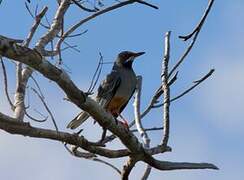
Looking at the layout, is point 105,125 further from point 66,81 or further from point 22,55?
point 22,55

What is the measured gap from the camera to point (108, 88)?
9711 mm

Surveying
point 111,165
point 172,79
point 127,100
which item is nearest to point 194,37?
point 172,79

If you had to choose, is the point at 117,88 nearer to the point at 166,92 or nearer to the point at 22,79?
the point at 22,79

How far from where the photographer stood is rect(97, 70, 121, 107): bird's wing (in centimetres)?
948

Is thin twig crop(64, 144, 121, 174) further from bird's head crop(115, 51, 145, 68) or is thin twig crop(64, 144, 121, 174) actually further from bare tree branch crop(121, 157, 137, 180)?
bird's head crop(115, 51, 145, 68)

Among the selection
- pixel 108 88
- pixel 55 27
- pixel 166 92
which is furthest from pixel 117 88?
pixel 166 92

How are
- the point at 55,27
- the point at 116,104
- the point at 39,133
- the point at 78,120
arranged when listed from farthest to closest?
1. the point at 116,104
2. the point at 78,120
3. the point at 55,27
4. the point at 39,133

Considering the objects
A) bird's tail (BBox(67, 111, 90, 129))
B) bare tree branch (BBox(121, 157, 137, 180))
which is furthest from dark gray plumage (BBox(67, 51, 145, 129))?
bare tree branch (BBox(121, 157, 137, 180))

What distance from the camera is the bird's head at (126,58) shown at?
10.6 metres

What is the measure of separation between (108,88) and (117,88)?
0.15 m

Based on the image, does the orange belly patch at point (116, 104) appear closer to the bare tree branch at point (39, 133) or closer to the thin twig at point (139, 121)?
the thin twig at point (139, 121)

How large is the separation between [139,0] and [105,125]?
0.98 metres

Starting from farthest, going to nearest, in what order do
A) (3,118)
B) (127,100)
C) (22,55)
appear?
(127,100)
(3,118)
(22,55)

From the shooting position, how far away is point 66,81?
461 cm
